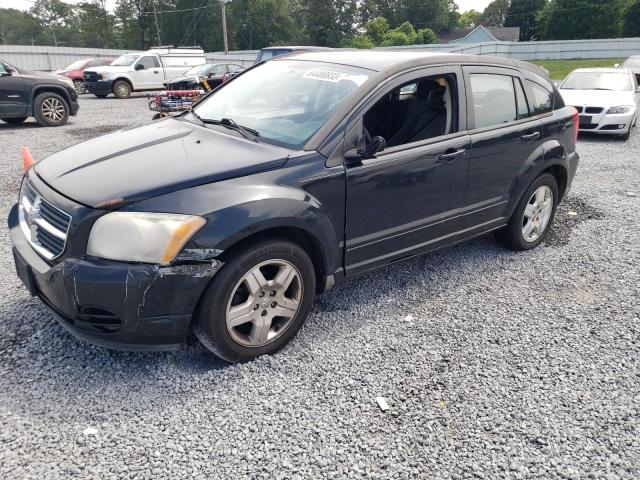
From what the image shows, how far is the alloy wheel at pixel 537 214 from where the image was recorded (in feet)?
15.2

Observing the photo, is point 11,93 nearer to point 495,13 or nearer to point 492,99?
point 492,99

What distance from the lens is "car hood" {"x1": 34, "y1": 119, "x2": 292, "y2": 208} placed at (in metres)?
2.65

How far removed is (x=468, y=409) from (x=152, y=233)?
6.20 ft

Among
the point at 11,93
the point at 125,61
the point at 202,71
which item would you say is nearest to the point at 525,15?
the point at 202,71

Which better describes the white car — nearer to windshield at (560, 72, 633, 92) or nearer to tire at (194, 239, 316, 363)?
windshield at (560, 72, 633, 92)

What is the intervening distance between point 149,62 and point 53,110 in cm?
920

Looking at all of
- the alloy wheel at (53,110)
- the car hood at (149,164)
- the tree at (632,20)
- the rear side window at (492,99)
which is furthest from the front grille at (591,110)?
the tree at (632,20)

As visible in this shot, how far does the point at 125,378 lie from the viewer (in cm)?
281

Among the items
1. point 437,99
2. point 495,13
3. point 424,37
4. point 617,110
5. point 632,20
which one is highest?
point 495,13

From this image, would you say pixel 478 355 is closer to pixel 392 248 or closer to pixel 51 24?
pixel 392 248

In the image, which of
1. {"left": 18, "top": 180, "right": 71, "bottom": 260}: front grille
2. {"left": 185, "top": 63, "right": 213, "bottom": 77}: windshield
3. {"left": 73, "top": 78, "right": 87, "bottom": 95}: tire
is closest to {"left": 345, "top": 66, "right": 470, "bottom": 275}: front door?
{"left": 18, "top": 180, "right": 71, "bottom": 260}: front grille

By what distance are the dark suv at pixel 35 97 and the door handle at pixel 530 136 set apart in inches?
Result: 420

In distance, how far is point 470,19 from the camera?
9800 cm

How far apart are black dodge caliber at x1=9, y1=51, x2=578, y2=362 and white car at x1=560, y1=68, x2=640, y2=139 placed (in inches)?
287
